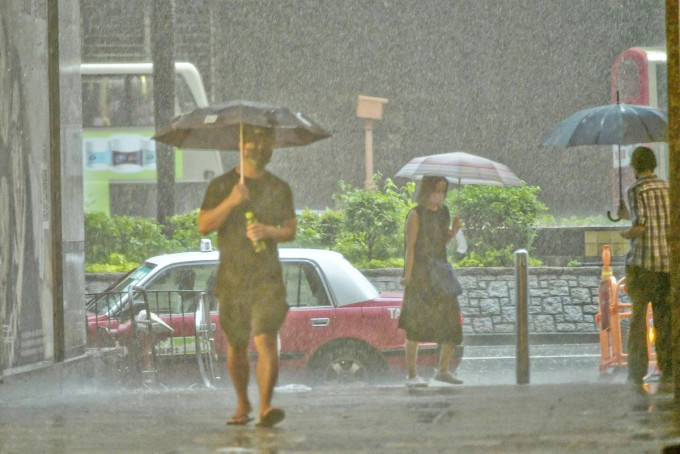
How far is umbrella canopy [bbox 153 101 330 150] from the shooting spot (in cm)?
619

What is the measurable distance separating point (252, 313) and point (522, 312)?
3899mm

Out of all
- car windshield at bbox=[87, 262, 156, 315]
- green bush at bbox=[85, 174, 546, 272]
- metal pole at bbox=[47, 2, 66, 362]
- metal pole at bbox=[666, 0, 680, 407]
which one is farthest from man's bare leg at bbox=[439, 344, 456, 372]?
green bush at bbox=[85, 174, 546, 272]

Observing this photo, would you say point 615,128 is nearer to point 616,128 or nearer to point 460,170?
point 616,128

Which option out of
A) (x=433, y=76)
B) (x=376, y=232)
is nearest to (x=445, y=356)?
(x=376, y=232)

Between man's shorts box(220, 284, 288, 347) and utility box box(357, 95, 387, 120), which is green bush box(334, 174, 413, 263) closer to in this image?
utility box box(357, 95, 387, 120)

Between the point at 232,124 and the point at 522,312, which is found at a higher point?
the point at 232,124

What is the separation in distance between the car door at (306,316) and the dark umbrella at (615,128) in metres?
2.21

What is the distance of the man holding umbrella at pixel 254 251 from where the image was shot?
5.82 m

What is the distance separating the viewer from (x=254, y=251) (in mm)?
5867

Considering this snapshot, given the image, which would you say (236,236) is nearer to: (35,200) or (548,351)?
(35,200)

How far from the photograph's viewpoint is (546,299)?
14.7 m

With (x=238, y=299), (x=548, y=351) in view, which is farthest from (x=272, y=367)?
(x=548, y=351)

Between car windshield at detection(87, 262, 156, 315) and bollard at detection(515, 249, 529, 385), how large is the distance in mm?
3152

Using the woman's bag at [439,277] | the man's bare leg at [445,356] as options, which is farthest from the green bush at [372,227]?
the woman's bag at [439,277]
